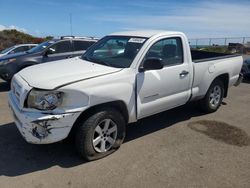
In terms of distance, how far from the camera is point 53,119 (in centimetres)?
373

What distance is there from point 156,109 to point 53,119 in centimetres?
195

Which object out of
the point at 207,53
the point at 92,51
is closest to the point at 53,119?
the point at 92,51

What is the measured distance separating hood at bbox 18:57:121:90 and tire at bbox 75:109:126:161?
0.58 metres

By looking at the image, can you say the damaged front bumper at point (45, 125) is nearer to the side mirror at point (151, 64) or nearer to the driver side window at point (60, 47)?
the side mirror at point (151, 64)

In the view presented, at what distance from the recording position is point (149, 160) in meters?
4.25

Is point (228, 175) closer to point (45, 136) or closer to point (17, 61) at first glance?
point (45, 136)

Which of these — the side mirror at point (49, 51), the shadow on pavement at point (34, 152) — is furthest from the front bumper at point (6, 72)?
the shadow on pavement at point (34, 152)

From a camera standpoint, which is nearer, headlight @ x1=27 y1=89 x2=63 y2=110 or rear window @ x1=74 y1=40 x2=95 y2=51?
headlight @ x1=27 y1=89 x2=63 y2=110

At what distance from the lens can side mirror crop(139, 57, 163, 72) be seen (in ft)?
14.9

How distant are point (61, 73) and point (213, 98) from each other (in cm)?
373

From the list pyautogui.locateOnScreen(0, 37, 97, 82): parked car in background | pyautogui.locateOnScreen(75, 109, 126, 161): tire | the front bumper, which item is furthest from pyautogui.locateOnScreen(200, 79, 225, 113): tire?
the front bumper

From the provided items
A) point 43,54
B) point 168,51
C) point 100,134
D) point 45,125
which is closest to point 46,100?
point 45,125

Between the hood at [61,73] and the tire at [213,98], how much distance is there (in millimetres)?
2695

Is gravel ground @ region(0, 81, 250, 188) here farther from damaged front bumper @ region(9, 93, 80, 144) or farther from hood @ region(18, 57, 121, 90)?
hood @ region(18, 57, 121, 90)
